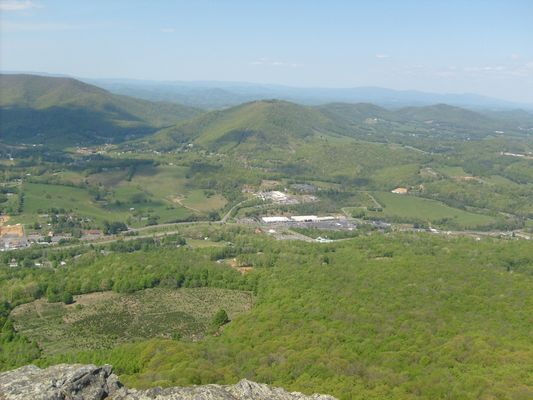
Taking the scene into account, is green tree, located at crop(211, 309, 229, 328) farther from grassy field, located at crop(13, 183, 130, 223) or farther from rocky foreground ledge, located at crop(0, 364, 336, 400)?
grassy field, located at crop(13, 183, 130, 223)

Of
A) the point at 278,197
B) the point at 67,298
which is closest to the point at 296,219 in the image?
the point at 278,197

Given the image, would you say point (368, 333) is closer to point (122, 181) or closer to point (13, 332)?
point (13, 332)

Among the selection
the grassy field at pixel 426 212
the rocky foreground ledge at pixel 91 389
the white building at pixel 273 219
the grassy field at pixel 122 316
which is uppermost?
the rocky foreground ledge at pixel 91 389

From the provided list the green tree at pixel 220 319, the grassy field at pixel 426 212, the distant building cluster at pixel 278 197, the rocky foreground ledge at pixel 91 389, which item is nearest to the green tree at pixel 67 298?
the green tree at pixel 220 319

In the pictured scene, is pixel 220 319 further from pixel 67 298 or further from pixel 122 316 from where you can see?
pixel 67 298

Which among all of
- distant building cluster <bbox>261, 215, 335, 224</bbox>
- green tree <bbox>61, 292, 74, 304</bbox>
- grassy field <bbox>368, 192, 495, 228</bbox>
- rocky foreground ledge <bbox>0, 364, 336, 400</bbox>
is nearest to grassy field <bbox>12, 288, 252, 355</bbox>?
green tree <bbox>61, 292, 74, 304</bbox>

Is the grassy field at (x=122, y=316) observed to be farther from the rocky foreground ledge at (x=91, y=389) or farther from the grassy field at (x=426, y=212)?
the grassy field at (x=426, y=212)
